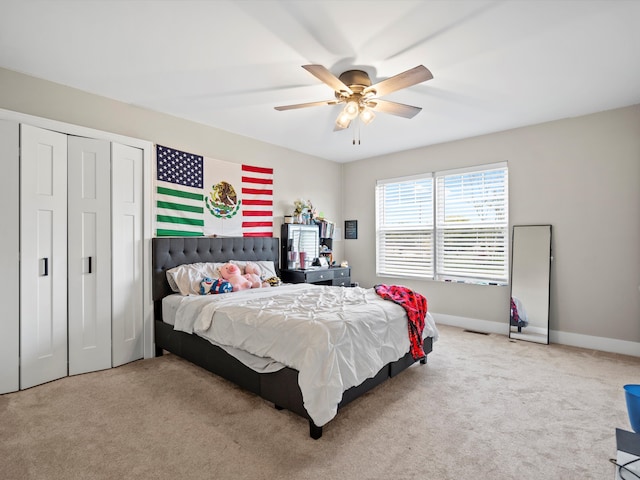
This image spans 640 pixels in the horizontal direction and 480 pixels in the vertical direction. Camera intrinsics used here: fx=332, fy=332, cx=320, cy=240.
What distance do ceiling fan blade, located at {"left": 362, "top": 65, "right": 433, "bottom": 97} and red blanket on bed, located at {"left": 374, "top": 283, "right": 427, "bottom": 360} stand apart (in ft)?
5.74

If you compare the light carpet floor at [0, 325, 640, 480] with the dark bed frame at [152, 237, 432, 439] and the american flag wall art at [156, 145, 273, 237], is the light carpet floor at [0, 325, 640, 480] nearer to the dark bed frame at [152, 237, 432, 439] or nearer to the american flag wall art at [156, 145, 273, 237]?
the dark bed frame at [152, 237, 432, 439]

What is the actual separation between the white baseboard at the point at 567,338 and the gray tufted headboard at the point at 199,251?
9.01 feet

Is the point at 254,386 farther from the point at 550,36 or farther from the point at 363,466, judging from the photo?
the point at 550,36

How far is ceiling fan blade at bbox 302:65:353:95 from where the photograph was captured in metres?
2.25

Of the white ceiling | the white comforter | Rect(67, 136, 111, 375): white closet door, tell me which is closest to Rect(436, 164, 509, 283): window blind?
the white ceiling

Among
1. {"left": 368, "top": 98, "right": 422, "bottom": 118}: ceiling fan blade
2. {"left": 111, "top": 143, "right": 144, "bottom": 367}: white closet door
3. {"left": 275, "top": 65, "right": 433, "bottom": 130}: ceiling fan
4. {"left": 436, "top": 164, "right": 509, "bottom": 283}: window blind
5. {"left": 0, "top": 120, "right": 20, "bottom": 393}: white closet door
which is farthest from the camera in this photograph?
{"left": 436, "top": 164, "right": 509, "bottom": 283}: window blind

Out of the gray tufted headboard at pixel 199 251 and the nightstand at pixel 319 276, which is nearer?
the gray tufted headboard at pixel 199 251

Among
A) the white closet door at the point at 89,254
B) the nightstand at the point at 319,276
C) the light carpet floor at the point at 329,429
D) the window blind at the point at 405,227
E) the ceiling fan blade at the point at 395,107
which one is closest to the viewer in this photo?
the light carpet floor at the point at 329,429

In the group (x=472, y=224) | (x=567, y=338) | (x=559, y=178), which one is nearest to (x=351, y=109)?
(x=472, y=224)

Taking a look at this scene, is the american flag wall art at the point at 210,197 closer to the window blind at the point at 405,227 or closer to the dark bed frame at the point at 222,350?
the dark bed frame at the point at 222,350

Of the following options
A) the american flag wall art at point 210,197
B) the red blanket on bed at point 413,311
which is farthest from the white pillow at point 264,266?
the red blanket on bed at point 413,311

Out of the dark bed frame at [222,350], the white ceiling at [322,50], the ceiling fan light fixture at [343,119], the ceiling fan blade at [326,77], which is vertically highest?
the white ceiling at [322,50]

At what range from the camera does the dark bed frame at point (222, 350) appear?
7.39 ft

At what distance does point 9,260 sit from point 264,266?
8.15 feet
